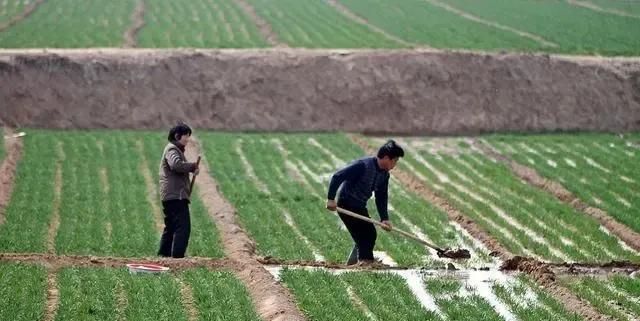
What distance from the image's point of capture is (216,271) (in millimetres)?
15172

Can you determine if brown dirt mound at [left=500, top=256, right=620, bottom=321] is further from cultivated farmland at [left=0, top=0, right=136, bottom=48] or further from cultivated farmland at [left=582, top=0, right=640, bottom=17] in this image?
cultivated farmland at [left=582, top=0, right=640, bottom=17]

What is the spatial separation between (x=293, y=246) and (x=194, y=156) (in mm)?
10301

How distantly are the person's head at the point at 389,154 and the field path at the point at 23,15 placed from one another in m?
25.3

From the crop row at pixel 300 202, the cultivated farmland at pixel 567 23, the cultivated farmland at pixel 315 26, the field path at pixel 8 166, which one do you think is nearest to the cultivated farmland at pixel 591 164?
the crop row at pixel 300 202

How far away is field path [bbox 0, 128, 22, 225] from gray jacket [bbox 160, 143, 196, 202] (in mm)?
4329

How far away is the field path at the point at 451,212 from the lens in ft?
60.7

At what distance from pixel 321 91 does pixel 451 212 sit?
13.2m

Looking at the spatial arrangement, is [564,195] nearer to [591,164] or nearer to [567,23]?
[591,164]

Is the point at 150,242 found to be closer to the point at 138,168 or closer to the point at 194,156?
the point at 138,168

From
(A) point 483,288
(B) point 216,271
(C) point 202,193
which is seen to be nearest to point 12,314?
(B) point 216,271

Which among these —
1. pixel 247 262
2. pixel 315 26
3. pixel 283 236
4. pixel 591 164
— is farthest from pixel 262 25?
pixel 247 262

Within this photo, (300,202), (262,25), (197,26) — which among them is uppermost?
(197,26)

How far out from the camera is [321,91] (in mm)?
34406

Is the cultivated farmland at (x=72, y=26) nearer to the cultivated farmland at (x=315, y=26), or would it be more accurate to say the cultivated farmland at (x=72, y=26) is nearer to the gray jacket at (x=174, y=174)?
the cultivated farmland at (x=315, y=26)
